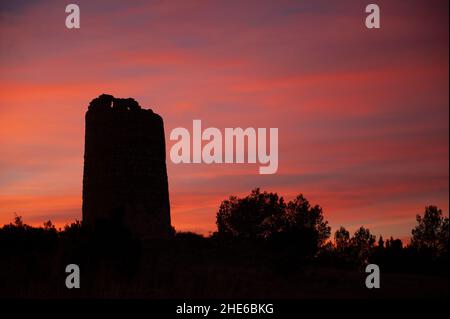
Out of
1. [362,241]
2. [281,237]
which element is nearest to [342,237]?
[362,241]

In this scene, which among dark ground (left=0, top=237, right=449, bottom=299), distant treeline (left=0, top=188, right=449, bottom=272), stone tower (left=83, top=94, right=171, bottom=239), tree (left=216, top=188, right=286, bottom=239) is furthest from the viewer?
tree (left=216, top=188, right=286, bottom=239)

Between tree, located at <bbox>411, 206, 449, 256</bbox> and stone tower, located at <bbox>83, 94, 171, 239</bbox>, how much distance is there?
35227mm

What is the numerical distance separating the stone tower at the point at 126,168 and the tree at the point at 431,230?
35227 millimetres

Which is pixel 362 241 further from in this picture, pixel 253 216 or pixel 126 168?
pixel 126 168

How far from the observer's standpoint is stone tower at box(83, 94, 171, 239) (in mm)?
35812

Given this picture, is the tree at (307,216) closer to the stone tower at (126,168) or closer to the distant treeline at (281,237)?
the distant treeline at (281,237)

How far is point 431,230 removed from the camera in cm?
6406

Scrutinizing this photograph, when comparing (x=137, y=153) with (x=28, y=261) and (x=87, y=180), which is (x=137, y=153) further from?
(x=28, y=261)

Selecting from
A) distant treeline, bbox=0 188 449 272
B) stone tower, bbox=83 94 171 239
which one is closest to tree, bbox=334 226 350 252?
distant treeline, bbox=0 188 449 272

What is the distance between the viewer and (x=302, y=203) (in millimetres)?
64875

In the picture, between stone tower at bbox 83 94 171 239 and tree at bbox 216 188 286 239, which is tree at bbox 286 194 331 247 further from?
stone tower at bbox 83 94 171 239

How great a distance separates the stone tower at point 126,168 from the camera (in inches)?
1410

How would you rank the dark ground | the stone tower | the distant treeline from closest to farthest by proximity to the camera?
1. the dark ground
2. the distant treeline
3. the stone tower
